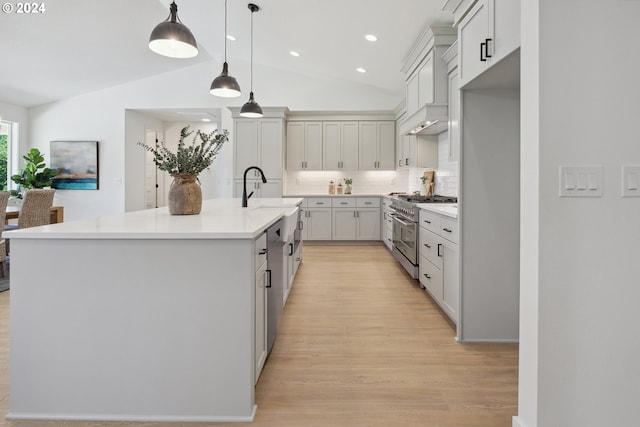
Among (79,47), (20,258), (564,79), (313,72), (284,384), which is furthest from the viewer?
(313,72)

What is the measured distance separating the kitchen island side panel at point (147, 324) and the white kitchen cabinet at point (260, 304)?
6.2 inches

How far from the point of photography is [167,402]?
167 cm

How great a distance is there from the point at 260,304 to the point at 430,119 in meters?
3.17

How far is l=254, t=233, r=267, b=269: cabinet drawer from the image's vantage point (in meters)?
1.82

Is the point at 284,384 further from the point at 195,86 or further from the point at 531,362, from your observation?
→ the point at 195,86

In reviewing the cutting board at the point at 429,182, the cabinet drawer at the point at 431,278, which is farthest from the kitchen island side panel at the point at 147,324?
the cutting board at the point at 429,182

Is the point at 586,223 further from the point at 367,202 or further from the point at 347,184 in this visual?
the point at 347,184

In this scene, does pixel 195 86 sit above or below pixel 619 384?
above

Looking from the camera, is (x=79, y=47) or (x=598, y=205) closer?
(x=598, y=205)

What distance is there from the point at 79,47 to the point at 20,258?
555 centimetres

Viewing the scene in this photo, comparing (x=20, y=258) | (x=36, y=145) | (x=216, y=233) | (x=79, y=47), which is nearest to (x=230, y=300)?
(x=216, y=233)

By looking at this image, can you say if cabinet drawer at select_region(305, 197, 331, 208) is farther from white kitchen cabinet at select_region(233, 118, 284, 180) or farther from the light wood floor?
the light wood floor

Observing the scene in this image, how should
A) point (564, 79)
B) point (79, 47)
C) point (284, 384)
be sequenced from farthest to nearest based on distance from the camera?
point (79, 47) → point (284, 384) → point (564, 79)

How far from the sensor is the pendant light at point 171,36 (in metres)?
2.18
